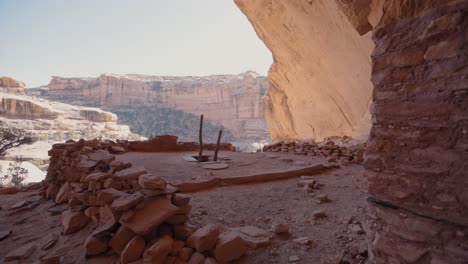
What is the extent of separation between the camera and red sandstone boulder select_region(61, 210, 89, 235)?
257 centimetres

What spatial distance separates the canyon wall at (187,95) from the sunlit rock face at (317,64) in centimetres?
3091

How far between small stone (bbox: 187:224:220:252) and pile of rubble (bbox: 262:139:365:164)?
490 centimetres

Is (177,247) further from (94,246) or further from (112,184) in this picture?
(112,184)

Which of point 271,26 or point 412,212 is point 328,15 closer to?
point 271,26

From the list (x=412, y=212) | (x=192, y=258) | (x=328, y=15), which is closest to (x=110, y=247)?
(x=192, y=258)

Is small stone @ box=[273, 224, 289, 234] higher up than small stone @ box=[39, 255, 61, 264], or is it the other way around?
small stone @ box=[273, 224, 289, 234]

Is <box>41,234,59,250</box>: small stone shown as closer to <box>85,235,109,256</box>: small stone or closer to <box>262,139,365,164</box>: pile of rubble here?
<box>85,235,109,256</box>: small stone

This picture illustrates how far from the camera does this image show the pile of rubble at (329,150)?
6.06m

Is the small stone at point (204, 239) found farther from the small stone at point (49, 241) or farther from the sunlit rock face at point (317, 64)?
the sunlit rock face at point (317, 64)

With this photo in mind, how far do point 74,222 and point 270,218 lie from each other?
221 cm

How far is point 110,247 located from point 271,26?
1089cm

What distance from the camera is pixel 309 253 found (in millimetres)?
1850

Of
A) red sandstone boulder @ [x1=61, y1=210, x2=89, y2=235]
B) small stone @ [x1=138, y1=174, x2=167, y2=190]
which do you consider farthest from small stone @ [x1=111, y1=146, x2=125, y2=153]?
small stone @ [x1=138, y1=174, x2=167, y2=190]

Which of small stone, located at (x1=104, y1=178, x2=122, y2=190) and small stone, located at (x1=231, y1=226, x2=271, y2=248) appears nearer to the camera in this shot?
small stone, located at (x1=231, y1=226, x2=271, y2=248)
